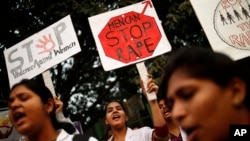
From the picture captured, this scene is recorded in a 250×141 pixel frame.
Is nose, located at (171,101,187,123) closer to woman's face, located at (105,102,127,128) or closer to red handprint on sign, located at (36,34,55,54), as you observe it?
woman's face, located at (105,102,127,128)

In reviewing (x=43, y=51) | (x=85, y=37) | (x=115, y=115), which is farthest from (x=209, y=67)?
(x=85, y=37)

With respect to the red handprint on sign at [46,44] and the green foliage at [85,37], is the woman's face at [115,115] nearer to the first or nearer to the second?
the red handprint on sign at [46,44]

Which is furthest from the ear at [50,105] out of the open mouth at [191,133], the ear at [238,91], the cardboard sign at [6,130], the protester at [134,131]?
the cardboard sign at [6,130]

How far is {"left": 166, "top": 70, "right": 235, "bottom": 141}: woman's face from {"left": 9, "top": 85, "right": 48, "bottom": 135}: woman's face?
122 centimetres

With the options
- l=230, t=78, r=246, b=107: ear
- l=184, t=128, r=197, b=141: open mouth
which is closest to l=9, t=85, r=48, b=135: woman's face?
l=184, t=128, r=197, b=141: open mouth

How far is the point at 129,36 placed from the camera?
12.6 feet

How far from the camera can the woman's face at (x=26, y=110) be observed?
2.25m

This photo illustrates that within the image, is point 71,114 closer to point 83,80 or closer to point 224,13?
point 83,80

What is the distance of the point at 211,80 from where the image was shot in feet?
4.21

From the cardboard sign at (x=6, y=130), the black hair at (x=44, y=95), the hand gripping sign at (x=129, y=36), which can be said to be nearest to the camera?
the black hair at (x=44, y=95)

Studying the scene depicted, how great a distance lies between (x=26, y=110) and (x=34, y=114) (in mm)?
57

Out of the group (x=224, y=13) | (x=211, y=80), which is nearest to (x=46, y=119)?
(x=211, y=80)

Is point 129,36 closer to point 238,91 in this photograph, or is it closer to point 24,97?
point 24,97

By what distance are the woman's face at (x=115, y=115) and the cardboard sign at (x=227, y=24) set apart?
4.14 feet
